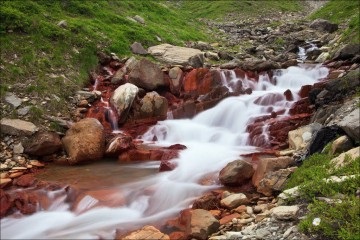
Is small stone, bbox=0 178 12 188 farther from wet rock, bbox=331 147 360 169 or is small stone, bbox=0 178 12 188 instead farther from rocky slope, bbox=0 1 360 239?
wet rock, bbox=331 147 360 169

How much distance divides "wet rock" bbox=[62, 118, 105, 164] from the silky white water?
2.30 m

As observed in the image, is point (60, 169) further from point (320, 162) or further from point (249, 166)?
point (320, 162)

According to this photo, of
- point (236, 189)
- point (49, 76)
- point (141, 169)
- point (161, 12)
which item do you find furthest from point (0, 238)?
point (161, 12)

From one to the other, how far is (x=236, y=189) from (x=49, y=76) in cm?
973

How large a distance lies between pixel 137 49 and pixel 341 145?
1496 cm

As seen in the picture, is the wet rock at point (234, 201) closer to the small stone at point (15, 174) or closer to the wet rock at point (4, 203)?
the wet rock at point (4, 203)

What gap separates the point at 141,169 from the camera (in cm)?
1271

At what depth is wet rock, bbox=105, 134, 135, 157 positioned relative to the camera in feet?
44.4

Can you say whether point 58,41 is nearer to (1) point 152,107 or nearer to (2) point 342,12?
(1) point 152,107

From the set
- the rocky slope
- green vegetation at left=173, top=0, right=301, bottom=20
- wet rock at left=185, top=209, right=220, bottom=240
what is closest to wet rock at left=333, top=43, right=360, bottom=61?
the rocky slope

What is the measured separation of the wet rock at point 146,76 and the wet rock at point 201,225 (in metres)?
9.37

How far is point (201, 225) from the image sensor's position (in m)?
8.29

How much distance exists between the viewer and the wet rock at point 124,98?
15.9 metres

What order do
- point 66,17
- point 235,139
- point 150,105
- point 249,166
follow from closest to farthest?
point 249,166, point 235,139, point 150,105, point 66,17
